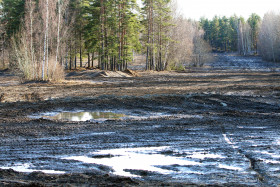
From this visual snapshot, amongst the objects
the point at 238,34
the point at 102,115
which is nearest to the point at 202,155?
the point at 102,115

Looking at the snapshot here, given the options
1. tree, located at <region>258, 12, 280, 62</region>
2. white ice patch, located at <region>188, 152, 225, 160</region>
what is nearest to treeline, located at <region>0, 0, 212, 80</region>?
white ice patch, located at <region>188, 152, 225, 160</region>

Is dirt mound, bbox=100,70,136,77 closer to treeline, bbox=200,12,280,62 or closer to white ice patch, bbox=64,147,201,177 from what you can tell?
white ice patch, bbox=64,147,201,177

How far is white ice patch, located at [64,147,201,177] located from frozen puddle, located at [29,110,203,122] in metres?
4.13

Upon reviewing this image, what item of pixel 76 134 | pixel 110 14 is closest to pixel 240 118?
pixel 76 134

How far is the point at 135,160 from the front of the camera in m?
6.30

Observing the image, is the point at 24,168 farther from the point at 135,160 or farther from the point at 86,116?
the point at 86,116

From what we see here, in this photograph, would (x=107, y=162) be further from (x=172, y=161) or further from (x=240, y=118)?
(x=240, y=118)

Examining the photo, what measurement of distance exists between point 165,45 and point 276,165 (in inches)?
1679

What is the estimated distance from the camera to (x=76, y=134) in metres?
8.55

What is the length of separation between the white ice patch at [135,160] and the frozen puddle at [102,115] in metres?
4.13

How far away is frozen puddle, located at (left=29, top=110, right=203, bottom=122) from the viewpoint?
11305 mm

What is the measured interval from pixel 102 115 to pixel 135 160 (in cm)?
582

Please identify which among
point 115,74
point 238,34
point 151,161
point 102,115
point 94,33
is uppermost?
point 238,34

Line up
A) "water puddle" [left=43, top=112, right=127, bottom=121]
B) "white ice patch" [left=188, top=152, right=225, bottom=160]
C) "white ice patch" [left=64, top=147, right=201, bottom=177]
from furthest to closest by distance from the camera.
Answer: "water puddle" [left=43, top=112, right=127, bottom=121], "white ice patch" [left=188, top=152, right=225, bottom=160], "white ice patch" [left=64, top=147, right=201, bottom=177]
